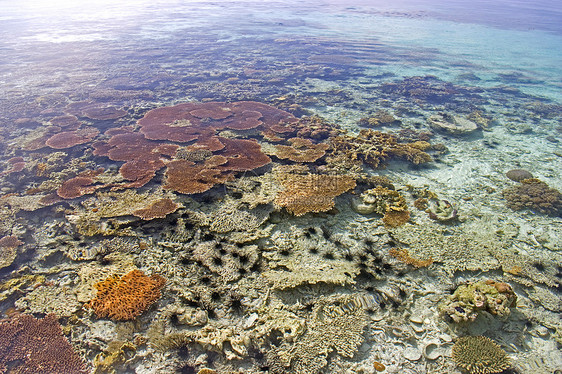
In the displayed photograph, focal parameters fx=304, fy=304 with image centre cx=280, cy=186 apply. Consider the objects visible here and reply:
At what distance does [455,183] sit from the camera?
6.66m

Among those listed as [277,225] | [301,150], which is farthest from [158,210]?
[301,150]

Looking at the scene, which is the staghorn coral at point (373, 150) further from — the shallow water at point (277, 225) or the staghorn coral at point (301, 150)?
the staghorn coral at point (301, 150)

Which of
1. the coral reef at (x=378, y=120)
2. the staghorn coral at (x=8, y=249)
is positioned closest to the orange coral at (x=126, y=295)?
the staghorn coral at (x=8, y=249)

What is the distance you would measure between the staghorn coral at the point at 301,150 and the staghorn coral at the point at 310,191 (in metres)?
0.84

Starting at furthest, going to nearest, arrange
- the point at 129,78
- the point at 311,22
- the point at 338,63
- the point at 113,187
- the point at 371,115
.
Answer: the point at 311,22, the point at 338,63, the point at 129,78, the point at 371,115, the point at 113,187

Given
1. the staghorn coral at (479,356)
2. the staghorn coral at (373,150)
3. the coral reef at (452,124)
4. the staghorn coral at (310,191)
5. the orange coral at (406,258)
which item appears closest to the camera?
the staghorn coral at (479,356)

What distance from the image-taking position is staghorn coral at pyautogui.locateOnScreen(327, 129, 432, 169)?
725 cm

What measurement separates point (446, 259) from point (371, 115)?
6700 millimetres

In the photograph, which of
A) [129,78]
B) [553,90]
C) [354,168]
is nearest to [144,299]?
[354,168]

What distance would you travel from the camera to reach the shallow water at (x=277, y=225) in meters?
3.46

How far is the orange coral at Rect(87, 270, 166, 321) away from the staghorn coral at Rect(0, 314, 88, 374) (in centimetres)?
43

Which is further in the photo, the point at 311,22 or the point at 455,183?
the point at 311,22

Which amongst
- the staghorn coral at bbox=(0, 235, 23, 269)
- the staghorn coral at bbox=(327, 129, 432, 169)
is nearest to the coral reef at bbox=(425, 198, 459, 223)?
the staghorn coral at bbox=(327, 129, 432, 169)

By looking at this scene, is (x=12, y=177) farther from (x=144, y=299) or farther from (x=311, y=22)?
(x=311, y=22)
